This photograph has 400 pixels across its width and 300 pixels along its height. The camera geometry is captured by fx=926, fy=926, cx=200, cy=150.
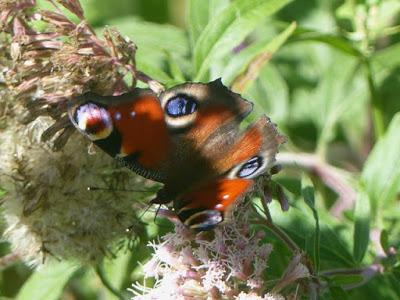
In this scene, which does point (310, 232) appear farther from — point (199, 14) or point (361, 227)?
point (199, 14)

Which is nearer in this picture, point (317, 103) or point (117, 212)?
point (117, 212)

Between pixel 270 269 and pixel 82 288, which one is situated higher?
pixel 270 269

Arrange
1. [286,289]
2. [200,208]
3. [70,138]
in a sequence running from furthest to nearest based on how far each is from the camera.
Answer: [70,138] < [286,289] < [200,208]

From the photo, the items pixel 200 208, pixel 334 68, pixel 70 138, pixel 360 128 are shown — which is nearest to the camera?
pixel 200 208

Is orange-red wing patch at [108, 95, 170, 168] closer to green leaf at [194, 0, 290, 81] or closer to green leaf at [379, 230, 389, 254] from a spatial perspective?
green leaf at [194, 0, 290, 81]

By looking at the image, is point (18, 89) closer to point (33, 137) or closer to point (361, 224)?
point (33, 137)

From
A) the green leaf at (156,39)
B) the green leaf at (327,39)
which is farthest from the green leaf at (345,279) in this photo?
the green leaf at (156,39)

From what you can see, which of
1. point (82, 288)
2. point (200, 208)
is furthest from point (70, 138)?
point (82, 288)
